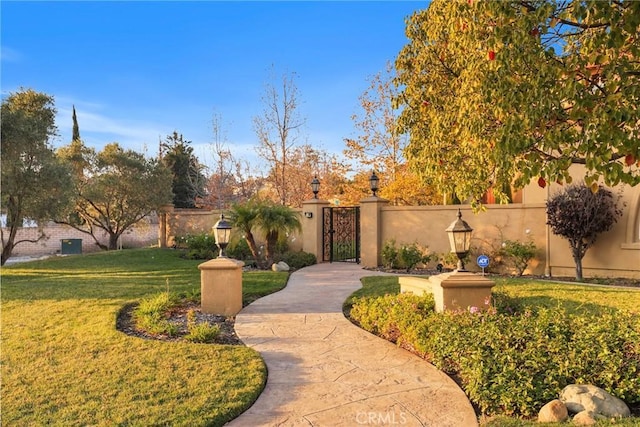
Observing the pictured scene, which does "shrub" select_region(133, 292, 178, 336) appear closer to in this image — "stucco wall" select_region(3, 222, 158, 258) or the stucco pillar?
the stucco pillar

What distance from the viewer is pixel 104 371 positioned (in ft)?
13.9

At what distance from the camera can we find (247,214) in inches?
456

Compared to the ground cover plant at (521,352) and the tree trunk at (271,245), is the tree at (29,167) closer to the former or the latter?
the tree trunk at (271,245)

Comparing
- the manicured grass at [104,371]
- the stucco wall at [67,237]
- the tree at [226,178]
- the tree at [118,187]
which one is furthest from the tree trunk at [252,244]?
the stucco wall at [67,237]

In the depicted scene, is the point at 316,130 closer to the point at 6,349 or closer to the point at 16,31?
the point at 16,31

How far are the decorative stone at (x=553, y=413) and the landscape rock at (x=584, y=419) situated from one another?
0.26 ft

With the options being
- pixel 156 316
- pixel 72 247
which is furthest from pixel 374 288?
pixel 72 247

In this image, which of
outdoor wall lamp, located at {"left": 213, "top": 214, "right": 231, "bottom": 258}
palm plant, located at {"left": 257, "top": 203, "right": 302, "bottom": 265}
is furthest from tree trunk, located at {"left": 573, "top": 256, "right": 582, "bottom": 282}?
outdoor wall lamp, located at {"left": 213, "top": 214, "right": 231, "bottom": 258}

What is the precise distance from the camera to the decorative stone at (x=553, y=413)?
3209 millimetres

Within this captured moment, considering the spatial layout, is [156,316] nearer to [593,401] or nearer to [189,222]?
[593,401]

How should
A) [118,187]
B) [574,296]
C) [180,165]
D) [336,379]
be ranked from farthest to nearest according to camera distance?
[180,165], [118,187], [574,296], [336,379]

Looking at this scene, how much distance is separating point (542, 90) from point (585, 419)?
266cm

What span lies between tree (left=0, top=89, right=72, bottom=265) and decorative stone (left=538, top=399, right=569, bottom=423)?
1272 centimetres

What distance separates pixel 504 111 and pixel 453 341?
2270 mm
